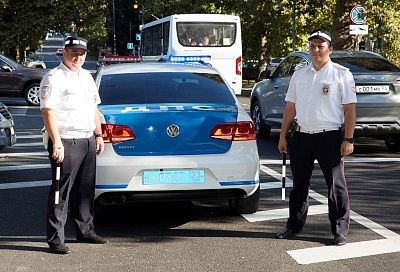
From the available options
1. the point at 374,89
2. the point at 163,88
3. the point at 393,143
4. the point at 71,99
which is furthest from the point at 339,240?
the point at 393,143

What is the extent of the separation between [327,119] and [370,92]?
17.1 ft

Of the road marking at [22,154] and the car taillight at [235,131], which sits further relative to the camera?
the road marking at [22,154]

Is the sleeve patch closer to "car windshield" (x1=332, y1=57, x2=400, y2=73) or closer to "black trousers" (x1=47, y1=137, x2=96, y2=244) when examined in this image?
"black trousers" (x1=47, y1=137, x2=96, y2=244)

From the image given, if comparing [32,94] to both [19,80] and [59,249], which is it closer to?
[19,80]

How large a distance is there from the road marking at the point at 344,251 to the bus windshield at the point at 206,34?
19.0 metres

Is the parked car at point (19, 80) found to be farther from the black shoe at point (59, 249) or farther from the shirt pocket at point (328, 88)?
the shirt pocket at point (328, 88)

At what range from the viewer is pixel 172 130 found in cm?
637

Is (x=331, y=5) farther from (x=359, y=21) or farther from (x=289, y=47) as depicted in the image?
(x=359, y=21)

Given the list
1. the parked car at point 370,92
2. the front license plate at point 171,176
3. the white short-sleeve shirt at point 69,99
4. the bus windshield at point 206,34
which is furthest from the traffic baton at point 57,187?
the bus windshield at point 206,34

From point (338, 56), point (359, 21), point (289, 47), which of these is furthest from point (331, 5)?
point (338, 56)

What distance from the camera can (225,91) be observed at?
7.14 metres

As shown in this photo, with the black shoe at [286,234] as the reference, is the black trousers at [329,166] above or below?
above

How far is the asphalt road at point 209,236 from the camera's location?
557 cm

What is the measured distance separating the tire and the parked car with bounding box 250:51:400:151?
4.24 m
